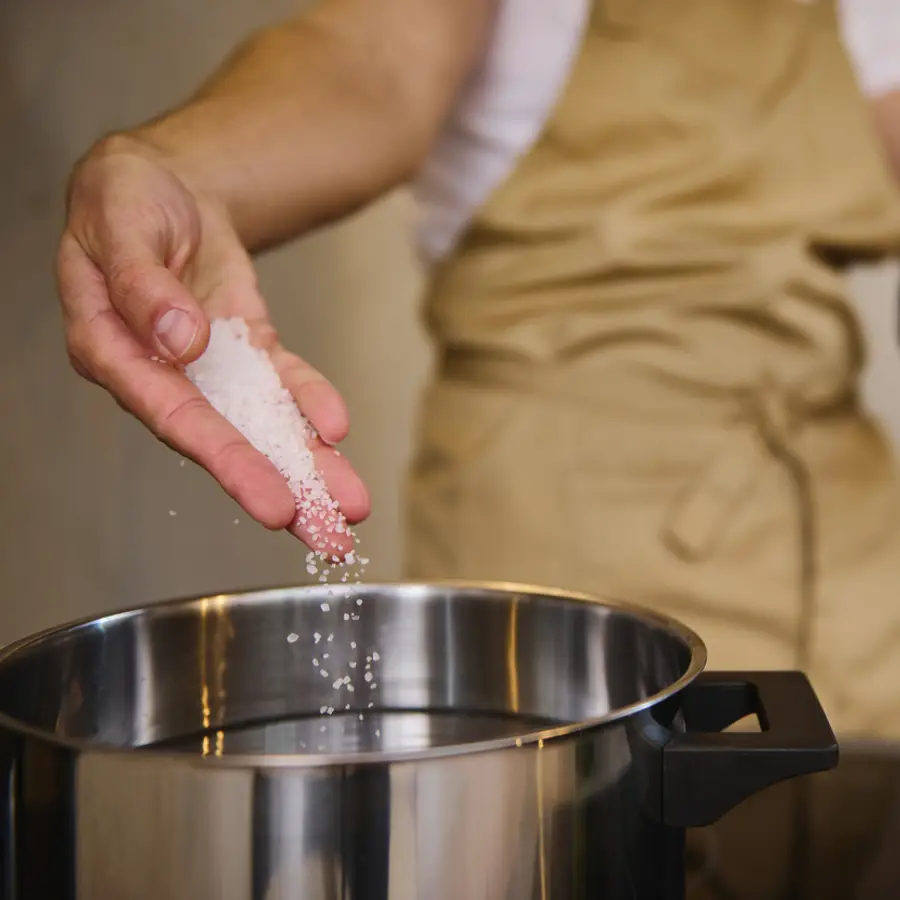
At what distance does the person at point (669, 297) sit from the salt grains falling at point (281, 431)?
284 mm

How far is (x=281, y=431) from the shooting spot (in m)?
0.48

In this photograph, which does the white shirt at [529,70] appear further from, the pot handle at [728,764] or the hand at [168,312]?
the pot handle at [728,764]

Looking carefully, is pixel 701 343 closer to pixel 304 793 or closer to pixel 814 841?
pixel 814 841

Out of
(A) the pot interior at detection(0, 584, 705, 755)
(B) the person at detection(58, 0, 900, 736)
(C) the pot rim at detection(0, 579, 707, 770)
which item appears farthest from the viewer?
(B) the person at detection(58, 0, 900, 736)

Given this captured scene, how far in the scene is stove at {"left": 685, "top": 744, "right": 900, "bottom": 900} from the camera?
474 millimetres

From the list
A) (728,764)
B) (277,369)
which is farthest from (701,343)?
(728,764)

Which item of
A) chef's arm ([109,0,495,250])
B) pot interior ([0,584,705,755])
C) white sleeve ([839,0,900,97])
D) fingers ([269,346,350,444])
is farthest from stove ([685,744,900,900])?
white sleeve ([839,0,900,97])

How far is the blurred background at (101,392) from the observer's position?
894 millimetres

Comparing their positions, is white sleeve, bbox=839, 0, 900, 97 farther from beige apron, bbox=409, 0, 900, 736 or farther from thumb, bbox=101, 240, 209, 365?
thumb, bbox=101, 240, 209, 365

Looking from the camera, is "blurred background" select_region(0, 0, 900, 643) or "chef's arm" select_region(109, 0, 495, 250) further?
"blurred background" select_region(0, 0, 900, 643)

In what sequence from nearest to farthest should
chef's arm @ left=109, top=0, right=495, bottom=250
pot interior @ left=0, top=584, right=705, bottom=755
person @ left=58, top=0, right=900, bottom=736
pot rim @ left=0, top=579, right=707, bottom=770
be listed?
pot rim @ left=0, top=579, right=707, bottom=770 → pot interior @ left=0, top=584, right=705, bottom=755 → chef's arm @ left=109, top=0, right=495, bottom=250 → person @ left=58, top=0, right=900, bottom=736

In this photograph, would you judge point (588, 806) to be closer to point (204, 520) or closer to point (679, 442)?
point (679, 442)

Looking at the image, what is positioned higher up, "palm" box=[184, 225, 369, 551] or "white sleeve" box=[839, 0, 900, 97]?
"white sleeve" box=[839, 0, 900, 97]

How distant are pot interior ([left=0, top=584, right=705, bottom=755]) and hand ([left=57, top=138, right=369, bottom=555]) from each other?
0.11ft
